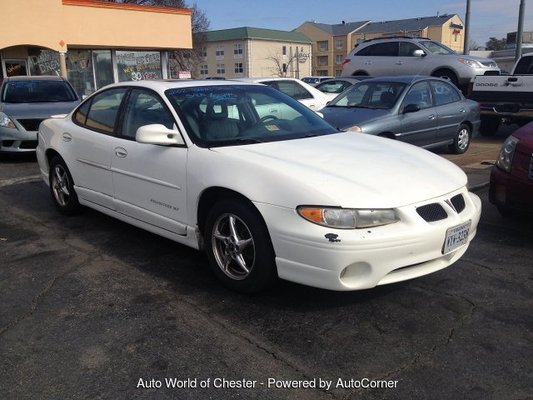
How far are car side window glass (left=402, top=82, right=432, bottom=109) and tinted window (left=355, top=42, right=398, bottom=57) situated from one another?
7436 mm

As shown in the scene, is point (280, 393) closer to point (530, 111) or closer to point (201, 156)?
point (201, 156)

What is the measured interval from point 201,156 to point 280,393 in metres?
1.85

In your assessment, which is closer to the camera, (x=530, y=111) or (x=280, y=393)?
(x=280, y=393)

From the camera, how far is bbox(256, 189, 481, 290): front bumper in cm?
313

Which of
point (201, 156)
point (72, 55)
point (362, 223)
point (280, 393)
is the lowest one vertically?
point (280, 393)

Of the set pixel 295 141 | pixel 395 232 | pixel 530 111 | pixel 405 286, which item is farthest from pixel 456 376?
pixel 530 111

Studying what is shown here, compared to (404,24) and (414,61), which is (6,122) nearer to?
(414,61)

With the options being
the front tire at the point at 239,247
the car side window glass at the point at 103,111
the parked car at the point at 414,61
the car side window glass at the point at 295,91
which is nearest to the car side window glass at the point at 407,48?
the parked car at the point at 414,61

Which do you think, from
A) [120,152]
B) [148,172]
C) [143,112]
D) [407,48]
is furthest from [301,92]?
[148,172]

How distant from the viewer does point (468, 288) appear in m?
3.84

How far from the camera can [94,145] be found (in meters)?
4.95

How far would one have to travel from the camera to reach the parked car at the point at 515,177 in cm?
468

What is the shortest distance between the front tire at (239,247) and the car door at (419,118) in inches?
204

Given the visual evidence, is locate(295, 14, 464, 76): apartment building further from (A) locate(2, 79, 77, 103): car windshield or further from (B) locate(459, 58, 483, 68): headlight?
(A) locate(2, 79, 77, 103): car windshield
